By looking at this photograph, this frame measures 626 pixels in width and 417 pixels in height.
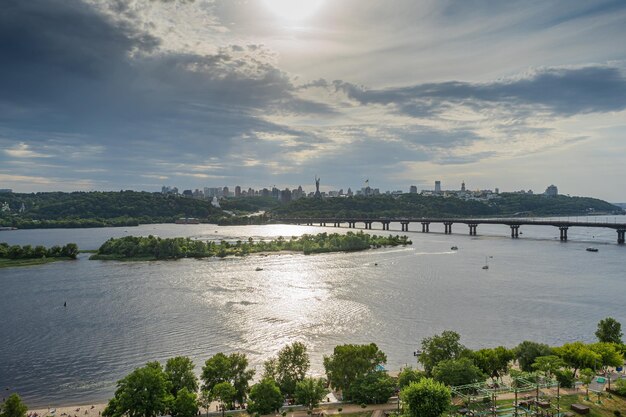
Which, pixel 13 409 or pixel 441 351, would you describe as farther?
pixel 441 351

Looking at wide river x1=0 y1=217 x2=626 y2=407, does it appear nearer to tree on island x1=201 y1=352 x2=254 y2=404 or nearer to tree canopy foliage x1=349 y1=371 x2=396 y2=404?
tree on island x1=201 y1=352 x2=254 y2=404

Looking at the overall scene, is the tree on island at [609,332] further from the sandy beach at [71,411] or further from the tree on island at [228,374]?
the sandy beach at [71,411]

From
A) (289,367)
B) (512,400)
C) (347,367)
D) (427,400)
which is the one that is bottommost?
(512,400)

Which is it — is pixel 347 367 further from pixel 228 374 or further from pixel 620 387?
pixel 620 387

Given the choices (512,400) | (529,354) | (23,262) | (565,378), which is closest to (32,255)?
(23,262)

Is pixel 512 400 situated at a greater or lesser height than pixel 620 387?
lesser

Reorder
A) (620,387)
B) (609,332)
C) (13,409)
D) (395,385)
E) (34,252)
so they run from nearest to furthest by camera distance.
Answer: (13,409) < (620,387) < (395,385) < (609,332) < (34,252)

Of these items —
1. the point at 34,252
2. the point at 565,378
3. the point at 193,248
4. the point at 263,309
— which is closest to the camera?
the point at 565,378

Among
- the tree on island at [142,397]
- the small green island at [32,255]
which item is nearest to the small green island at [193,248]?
the small green island at [32,255]
